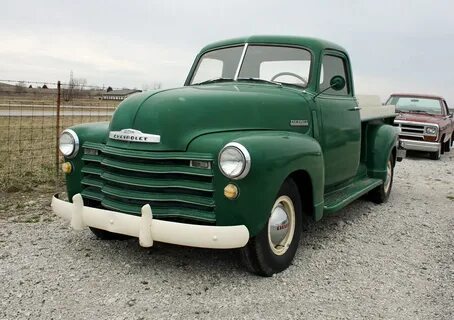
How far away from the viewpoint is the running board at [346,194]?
453 cm

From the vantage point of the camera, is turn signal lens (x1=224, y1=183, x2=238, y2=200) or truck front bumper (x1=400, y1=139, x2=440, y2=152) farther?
truck front bumper (x1=400, y1=139, x2=440, y2=152)

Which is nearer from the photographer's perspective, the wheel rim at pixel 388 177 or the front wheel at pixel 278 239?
the front wheel at pixel 278 239

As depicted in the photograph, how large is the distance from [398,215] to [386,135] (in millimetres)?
1204

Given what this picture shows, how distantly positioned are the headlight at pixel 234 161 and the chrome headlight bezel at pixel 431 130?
10.6 metres

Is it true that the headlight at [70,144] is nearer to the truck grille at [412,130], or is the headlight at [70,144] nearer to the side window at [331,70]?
the side window at [331,70]

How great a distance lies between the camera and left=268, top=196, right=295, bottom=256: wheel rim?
3.69 metres

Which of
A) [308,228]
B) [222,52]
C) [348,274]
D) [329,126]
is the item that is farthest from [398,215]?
[222,52]

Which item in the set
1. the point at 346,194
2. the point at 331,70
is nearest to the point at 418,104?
the point at 331,70

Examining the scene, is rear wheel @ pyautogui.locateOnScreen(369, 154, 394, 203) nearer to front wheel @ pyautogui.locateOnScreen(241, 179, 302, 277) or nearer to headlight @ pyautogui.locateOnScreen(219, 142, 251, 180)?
front wheel @ pyautogui.locateOnScreen(241, 179, 302, 277)

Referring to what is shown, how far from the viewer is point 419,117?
1291 centimetres

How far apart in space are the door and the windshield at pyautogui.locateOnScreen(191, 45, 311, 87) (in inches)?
10.0

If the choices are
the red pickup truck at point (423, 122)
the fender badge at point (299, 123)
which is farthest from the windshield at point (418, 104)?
the fender badge at point (299, 123)

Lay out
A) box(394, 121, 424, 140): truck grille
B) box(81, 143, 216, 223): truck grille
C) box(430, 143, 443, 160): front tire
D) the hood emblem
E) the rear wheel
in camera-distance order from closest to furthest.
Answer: box(81, 143, 216, 223): truck grille
the hood emblem
the rear wheel
box(394, 121, 424, 140): truck grille
box(430, 143, 443, 160): front tire

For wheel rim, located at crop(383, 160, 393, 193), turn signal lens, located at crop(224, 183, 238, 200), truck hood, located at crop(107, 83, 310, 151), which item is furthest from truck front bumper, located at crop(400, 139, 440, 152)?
turn signal lens, located at crop(224, 183, 238, 200)
